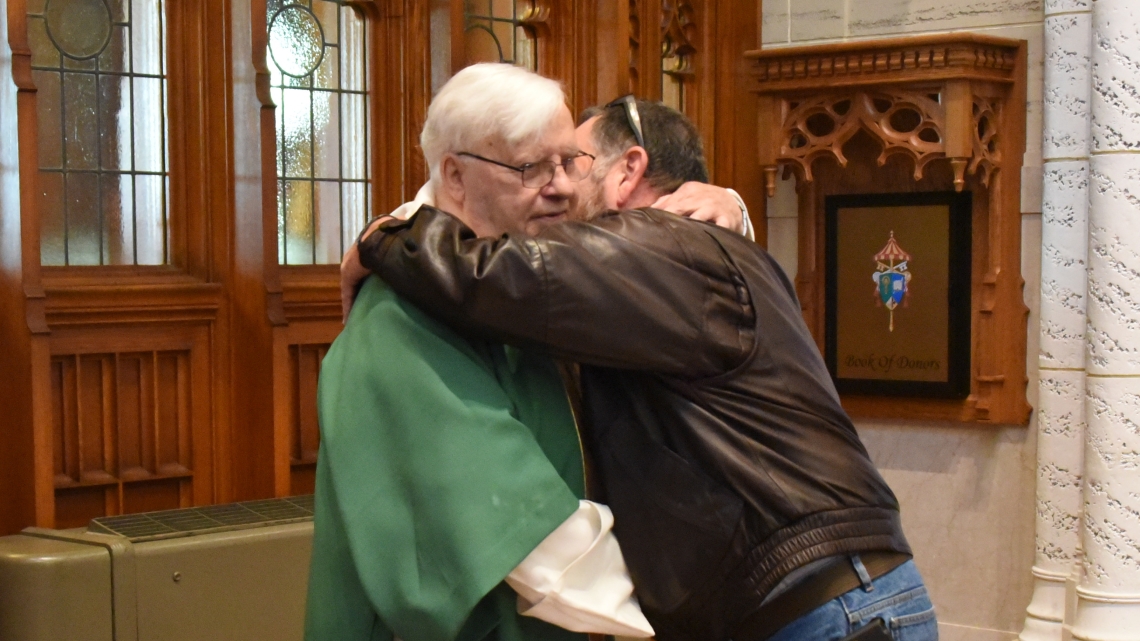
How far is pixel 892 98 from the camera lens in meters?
4.31

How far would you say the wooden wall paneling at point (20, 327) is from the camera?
294 cm

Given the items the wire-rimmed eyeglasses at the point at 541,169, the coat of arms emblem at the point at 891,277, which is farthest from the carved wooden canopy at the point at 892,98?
the wire-rimmed eyeglasses at the point at 541,169

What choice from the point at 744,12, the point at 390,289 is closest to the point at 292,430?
the point at 390,289

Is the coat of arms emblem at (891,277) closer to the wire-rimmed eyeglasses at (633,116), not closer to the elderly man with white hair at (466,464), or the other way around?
the wire-rimmed eyeglasses at (633,116)

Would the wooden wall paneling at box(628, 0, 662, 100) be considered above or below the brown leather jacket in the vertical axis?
above

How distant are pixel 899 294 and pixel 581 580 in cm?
304

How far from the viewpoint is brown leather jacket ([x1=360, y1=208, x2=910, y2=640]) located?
1.76 m

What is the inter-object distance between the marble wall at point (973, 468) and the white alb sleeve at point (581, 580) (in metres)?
2.94

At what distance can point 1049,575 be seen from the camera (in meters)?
4.27

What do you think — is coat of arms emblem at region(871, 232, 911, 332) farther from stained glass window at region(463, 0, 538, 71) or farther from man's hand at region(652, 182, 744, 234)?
man's hand at region(652, 182, 744, 234)

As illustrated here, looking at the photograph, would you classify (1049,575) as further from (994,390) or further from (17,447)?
(17,447)

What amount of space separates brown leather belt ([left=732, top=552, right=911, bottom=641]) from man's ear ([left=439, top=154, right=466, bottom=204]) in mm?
746

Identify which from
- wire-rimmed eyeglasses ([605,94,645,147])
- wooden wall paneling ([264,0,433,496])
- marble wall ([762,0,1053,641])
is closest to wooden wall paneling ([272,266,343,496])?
wooden wall paneling ([264,0,433,496])

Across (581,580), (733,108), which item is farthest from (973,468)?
(581,580)
